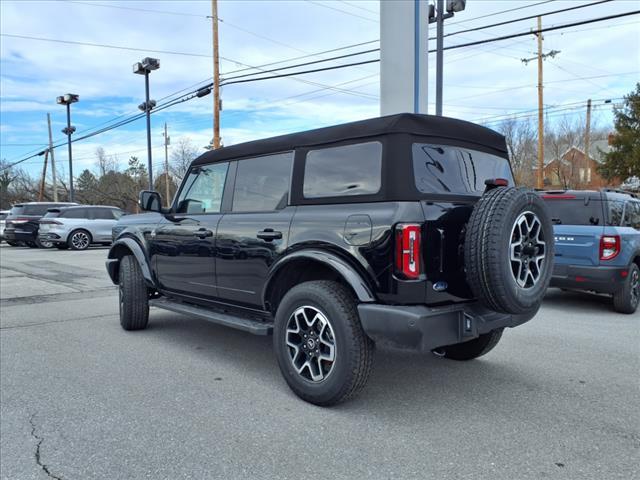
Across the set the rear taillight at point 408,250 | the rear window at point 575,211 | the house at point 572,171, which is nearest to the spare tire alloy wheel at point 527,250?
the rear taillight at point 408,250

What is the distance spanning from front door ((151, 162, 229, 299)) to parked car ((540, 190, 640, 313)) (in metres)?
4.81

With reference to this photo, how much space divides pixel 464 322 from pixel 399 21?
7412 millimetres

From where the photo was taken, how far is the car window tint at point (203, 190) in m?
4.84

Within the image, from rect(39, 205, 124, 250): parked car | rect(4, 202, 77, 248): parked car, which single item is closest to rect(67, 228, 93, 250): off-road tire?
rect(39, 205, 124, 250): parked car

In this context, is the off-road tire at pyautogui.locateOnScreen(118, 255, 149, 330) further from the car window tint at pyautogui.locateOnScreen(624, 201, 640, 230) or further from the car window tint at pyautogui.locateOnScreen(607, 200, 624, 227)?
the car window tint at pyautogui.locateOnScreen(624, 201, 640, 230)

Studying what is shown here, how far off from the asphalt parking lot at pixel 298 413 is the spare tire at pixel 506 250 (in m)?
0.84

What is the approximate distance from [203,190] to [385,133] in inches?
90.6

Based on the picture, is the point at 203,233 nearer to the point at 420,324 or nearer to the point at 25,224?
the point at 420,324

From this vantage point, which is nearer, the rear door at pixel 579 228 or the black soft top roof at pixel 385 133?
the black soft top roof at pixel 385 133

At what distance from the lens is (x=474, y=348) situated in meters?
4.48

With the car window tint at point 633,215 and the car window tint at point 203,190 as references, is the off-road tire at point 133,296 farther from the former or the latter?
the car window tint at point 633,215

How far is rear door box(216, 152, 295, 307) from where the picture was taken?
13.2ft

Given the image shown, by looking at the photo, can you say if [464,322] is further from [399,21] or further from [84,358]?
[399,21]

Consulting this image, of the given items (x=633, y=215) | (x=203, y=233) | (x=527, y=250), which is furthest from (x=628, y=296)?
(x=203, y=233)
